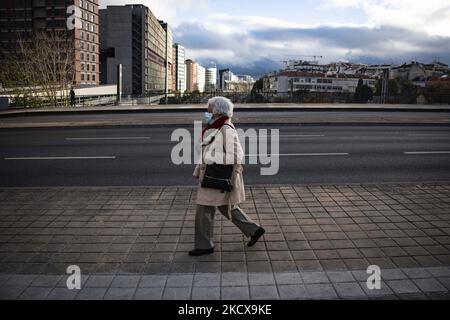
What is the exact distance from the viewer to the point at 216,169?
456cm

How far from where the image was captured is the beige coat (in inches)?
180

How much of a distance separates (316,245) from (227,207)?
115cm

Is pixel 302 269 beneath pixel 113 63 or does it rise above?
beneath

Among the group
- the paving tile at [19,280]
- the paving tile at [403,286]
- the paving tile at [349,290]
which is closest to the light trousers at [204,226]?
the paving tile at [349,290]

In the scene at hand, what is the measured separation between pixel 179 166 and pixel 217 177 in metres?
5.48

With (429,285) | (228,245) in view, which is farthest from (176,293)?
(429,285)

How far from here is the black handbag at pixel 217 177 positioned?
15.0 feet

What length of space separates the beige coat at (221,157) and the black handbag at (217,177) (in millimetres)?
54

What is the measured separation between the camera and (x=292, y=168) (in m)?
9.54

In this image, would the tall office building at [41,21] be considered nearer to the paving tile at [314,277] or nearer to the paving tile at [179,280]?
the paving tile at [179,280]

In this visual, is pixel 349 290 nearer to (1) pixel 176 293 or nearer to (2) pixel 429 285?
(2) pixel 429 285

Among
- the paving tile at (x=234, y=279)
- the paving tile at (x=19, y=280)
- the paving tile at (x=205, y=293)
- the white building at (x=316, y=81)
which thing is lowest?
the paving tile at (x=19, y=280)

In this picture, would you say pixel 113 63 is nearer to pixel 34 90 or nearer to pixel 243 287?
pixel 34 90
